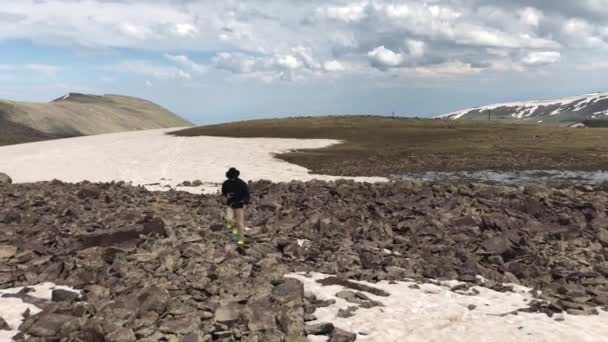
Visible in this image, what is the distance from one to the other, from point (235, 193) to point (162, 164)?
45.7 m

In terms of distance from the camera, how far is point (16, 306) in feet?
47.2

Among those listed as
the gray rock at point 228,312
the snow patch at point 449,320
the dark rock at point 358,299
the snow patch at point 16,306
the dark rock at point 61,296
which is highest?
the dark rock at point 61,296

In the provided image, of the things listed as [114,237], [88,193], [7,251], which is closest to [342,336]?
[114,237]

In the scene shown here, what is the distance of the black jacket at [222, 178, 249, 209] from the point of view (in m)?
21.3

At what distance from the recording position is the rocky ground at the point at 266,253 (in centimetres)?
1375

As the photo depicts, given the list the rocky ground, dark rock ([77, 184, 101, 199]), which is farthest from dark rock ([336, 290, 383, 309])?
dark rock ([77, 184, 101, 199])

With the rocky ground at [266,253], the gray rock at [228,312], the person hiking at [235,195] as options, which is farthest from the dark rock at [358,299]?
the person hiking at [235,195]

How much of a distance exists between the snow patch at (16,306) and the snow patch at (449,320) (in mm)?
7795

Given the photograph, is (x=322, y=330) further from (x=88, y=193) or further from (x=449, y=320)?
(x=88, y=193)

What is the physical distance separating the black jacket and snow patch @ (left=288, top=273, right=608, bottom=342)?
199 inches

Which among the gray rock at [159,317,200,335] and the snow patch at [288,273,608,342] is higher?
the gray rock at [159,317,200,335]

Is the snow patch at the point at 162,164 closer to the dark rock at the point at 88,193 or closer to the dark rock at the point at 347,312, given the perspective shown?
the dark rock at the point at 88,193

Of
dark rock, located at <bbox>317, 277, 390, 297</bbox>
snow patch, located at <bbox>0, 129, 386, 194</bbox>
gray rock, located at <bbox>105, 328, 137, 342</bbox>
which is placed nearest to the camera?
gray rock, located at <bbox>105, 328, 137, 342</bbox>

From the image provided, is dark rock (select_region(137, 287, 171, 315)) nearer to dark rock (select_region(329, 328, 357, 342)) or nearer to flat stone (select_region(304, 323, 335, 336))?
flat stone (select_region(304, 323, 335, 336))
